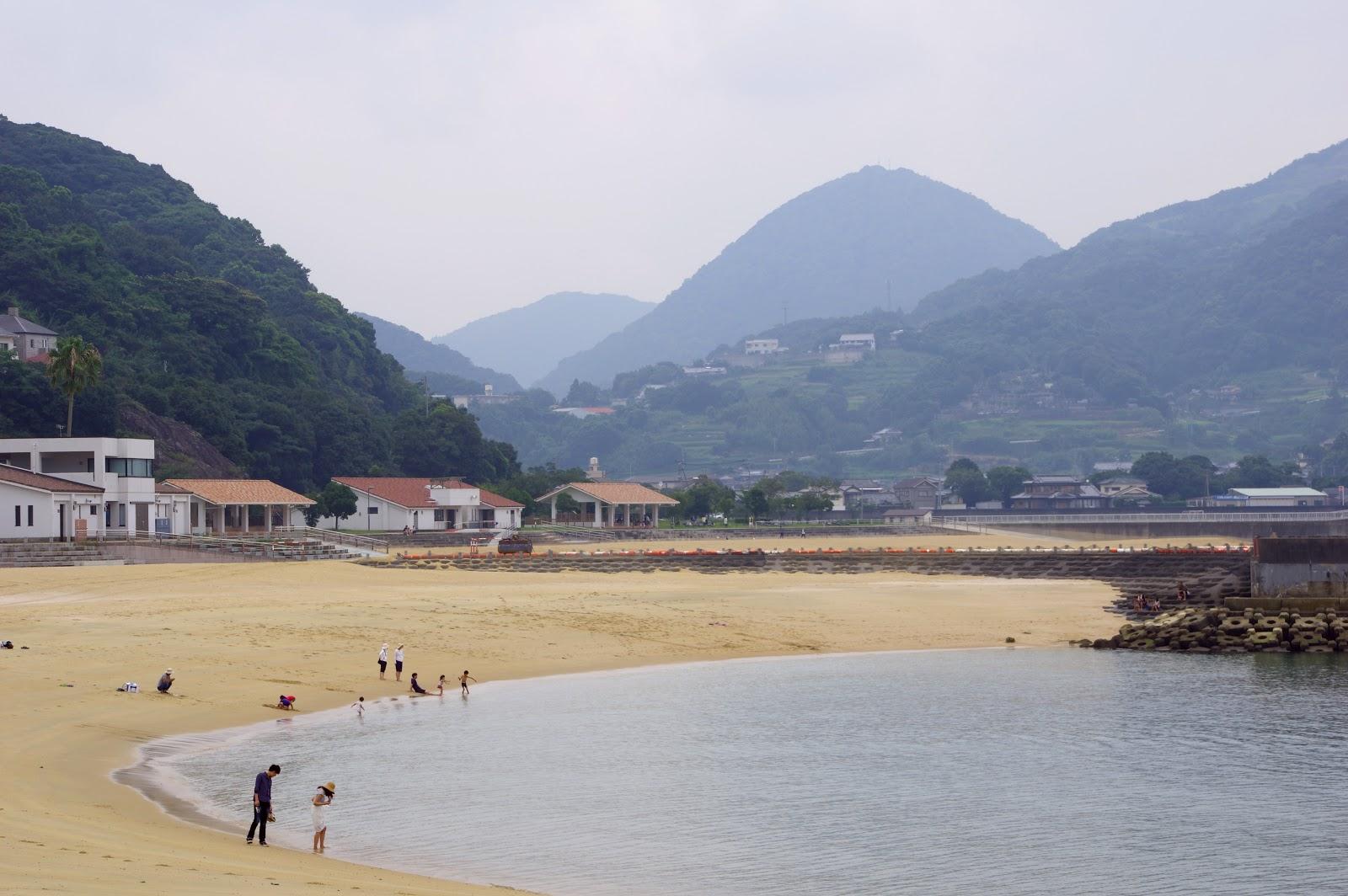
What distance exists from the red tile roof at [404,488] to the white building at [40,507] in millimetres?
34160

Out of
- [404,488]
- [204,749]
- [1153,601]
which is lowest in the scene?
[204,749]

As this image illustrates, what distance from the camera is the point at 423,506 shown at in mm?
98625

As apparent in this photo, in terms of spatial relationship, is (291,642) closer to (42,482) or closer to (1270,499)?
(42,482)

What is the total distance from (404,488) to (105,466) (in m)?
32.6

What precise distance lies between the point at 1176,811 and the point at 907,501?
16482cm

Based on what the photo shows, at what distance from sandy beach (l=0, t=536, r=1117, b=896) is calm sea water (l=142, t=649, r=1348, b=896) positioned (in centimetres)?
166

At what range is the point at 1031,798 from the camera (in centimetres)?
2539

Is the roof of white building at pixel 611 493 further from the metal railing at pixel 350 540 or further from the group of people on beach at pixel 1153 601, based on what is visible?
the group of people on beach at pixel 1153 601

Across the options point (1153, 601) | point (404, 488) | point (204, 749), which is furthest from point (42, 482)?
point (1153, 601)

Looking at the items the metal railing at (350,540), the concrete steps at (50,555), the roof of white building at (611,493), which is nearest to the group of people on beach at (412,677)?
the concrete steps at (50,555)

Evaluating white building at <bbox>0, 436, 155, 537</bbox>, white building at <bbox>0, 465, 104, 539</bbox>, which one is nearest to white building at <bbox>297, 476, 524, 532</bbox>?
white building at <bbox>0, 436, 155, 537</bbox>

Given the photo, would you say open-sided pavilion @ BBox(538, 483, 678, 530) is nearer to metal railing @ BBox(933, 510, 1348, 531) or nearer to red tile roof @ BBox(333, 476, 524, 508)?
red tile roof @ BBox(333, 476, 524, 508)

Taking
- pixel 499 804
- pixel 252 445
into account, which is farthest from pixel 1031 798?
pixel 252 445

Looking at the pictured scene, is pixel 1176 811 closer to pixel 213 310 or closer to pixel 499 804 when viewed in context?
pixel 499 804
